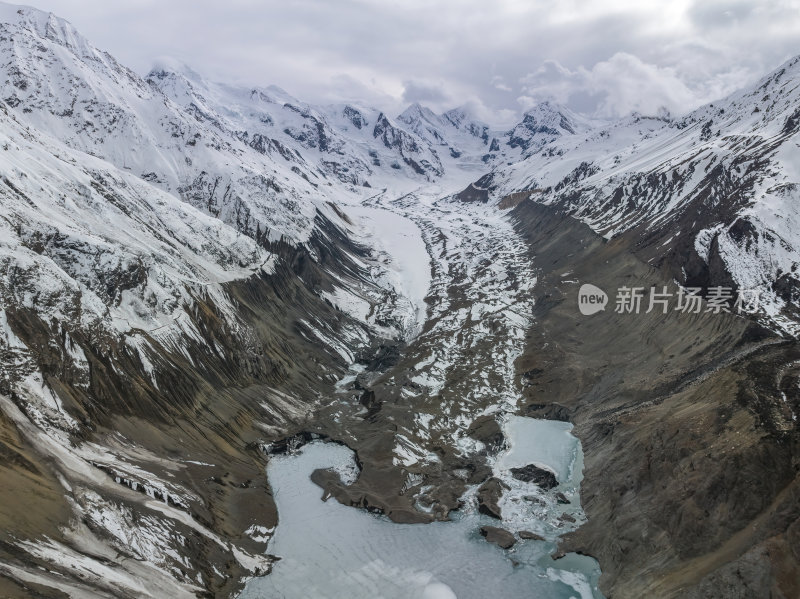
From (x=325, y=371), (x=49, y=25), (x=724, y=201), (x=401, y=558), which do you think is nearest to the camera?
(x=401, y=558)

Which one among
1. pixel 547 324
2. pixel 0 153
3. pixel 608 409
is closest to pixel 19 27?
pixel 0 153

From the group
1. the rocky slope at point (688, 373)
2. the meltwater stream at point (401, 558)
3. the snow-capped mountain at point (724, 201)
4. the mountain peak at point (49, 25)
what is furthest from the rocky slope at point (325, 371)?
the mountain peak at point (49, 25)

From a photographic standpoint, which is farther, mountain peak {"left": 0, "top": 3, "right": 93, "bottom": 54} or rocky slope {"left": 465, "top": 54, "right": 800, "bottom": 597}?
mountain peak {"left": 0, "top": 3, "right": 93, "bottom": 54}

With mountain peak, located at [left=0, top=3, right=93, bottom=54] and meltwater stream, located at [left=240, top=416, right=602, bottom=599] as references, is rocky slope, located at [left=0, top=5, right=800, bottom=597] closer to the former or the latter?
meltwater stream, located at [left=240, top=416, right=602, bottom=599]

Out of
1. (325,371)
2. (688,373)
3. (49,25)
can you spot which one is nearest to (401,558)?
(325,371)

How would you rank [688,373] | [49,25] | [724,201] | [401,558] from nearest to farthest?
1. [401,558]
2. [688,373]
3. [724,201]
4. [49,25]

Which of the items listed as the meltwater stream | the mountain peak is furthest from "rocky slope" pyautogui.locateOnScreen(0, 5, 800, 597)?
the mountain peak

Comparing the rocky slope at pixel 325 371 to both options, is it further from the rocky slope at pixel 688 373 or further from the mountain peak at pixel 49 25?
the mountain peak at pixel 49 25

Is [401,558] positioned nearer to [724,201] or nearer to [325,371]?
[325,371]

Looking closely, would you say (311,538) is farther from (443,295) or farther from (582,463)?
(443,295)
